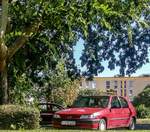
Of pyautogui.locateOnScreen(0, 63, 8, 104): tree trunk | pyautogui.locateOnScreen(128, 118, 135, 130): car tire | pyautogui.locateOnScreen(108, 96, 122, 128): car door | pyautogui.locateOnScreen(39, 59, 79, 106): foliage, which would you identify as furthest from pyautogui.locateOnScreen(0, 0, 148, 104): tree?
pyautogui.locateOnScreen(39, 59, 79, 106): foliage

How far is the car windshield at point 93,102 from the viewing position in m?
24.2

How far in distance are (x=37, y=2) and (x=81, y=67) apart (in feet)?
40.6

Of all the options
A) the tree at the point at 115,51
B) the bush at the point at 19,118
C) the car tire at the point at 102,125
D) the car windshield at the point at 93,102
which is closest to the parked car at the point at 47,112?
the tree at the point at 115,51

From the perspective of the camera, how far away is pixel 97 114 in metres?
22.9

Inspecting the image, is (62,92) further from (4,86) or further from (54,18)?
(54,18)

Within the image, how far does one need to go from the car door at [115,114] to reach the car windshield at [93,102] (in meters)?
0.35

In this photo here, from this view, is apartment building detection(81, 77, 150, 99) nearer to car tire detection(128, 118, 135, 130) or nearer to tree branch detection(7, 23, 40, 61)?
tree branch detection(7, 23, 40, 61)

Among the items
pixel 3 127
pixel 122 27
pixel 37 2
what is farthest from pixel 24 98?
pixel 37 2

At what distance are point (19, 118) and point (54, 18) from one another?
451 cm

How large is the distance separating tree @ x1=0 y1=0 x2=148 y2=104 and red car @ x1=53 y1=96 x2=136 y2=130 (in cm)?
310

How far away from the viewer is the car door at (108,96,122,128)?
23836 millimetres

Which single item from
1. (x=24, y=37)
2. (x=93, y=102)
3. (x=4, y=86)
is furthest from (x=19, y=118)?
(x=4, y=86)

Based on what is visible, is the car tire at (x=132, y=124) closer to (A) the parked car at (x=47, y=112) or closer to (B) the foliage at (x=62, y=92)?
(A) the parked car at (x=47, y=112)

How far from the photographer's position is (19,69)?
3222 centimetres
